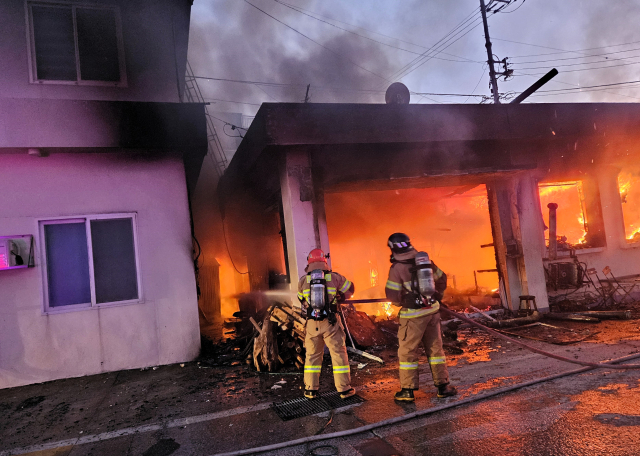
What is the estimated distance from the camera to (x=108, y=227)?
→ 6.57 m

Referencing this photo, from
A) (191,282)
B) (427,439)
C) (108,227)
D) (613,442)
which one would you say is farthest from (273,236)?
(613,442)

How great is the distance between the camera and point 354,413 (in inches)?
158

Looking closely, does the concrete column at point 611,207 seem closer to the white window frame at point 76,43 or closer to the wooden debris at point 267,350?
the wooden debris at point 267,350

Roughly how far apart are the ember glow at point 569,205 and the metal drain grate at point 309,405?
A: 7340mm

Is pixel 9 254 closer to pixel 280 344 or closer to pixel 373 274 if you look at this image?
pixel 280 344

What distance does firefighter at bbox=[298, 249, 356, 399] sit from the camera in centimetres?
449

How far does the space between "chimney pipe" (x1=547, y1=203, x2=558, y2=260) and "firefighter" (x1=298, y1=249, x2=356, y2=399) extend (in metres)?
5.89

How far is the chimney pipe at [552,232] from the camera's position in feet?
26.8

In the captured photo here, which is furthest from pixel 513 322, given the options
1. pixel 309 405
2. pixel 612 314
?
pixel 309 405

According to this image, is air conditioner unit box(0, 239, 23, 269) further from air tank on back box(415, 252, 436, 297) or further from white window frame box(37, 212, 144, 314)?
air tank on back box(415, 252, 436, 297)

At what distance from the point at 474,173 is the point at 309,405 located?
19.3 feet

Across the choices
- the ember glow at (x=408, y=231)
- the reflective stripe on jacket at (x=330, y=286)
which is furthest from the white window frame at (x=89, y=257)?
the ember glow at (x=408, y=231)

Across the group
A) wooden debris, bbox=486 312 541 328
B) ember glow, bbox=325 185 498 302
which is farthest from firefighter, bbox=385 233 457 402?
ember glow, bbox=325 185 498 302

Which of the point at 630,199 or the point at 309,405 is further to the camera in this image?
the point at 630,199
